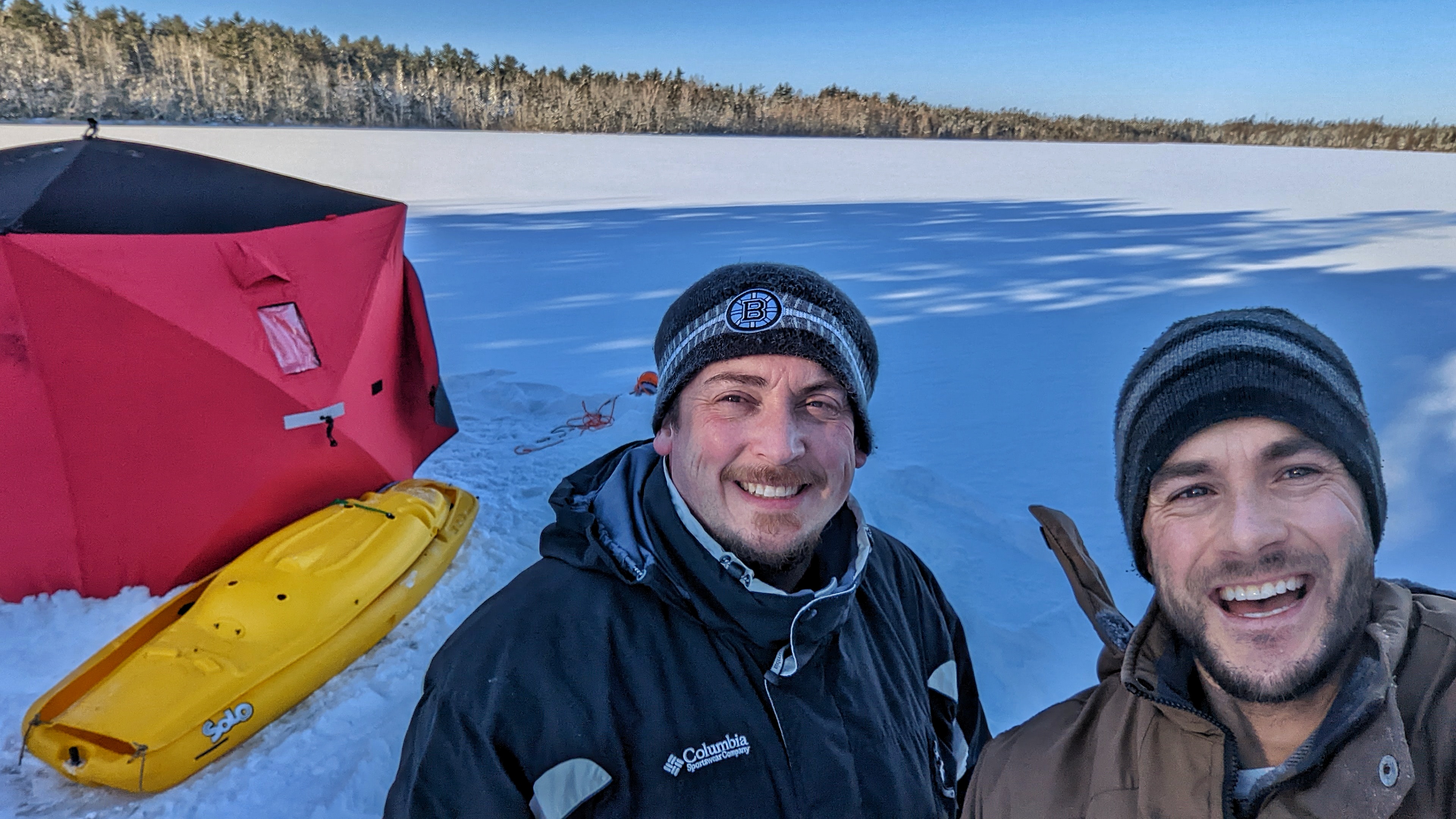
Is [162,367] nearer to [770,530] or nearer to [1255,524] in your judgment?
[770,530]

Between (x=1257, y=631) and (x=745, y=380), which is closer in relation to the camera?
(x=1257, y=631)

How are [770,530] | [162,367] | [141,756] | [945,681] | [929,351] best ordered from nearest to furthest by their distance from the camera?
[770,530] → [945,681] → [141,756] → [162,367] → [929,351]

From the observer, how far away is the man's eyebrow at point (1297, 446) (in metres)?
1.08

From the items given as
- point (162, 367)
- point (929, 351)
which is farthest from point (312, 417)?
point (929, 351)

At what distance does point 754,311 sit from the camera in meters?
1.53

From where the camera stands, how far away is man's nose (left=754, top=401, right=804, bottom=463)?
1421 millimetres

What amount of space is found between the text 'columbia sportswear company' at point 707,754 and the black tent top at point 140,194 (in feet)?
10.0

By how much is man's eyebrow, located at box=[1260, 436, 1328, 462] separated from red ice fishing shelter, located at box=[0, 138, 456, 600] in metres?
3.33

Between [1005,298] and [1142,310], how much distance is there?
43.0 inches

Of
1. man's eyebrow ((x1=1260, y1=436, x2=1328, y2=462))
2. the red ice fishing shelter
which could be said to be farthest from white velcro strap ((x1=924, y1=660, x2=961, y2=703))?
the red ice fishing shelter

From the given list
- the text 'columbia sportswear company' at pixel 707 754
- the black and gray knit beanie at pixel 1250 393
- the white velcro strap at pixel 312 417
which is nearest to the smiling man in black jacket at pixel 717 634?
the text 'columbia sportswear company' at pixel 707 754

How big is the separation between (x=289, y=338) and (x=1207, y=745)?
134 inches

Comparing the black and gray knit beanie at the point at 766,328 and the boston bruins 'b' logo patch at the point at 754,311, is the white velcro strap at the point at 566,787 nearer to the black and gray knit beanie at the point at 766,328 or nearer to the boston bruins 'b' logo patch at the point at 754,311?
the black and gray knit beanie at the point at 766,328

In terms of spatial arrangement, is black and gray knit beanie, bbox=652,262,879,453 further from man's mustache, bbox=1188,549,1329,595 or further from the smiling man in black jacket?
man's mustache, bbox=1188,549,1329,595
